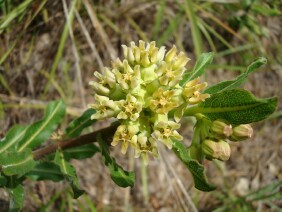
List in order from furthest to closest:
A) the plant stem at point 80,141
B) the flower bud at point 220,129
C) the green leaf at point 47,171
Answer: the green leaf at point 47,171 → the plant stem at point 80,141 → the flower bud at point 220,129

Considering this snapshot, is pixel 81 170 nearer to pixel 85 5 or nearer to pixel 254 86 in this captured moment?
pixel 85 5

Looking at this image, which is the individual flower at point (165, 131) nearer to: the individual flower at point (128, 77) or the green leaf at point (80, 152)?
the individual flower at point (128, 77)

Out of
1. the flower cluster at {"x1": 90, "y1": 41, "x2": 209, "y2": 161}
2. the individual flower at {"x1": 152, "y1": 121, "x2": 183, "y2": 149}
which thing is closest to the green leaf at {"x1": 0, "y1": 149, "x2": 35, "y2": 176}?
the flower cluster at {"x1": 90, "y1": 41, "x2": 209, "y2": 161}

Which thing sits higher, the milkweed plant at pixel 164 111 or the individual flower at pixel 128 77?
the individual flower at pixel 128 77

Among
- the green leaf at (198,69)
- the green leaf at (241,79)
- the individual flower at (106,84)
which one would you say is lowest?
the green leaf at (241,79)

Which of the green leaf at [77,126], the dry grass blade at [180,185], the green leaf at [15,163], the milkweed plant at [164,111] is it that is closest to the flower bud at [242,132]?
the milkweed plant at [164,111]

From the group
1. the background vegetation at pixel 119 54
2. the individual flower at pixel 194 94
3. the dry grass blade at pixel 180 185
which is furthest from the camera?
the background vegetation at pixel 119 54
